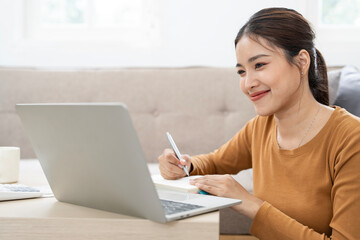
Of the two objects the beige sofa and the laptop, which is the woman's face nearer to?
the laptop

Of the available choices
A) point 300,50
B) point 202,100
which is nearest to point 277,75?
point 300,50

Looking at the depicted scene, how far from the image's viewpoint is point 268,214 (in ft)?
3.13

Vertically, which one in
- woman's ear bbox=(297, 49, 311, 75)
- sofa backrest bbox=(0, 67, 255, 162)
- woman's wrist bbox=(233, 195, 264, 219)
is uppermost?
woman's ear bbox=(297, 49, 311, 75)

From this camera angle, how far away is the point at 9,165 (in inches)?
47.4

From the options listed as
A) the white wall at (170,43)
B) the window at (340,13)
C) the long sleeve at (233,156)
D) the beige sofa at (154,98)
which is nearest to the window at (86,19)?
the white wall at (170,43)

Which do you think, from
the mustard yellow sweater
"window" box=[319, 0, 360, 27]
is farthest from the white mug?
"window" box=[319, 0, 360, 27]

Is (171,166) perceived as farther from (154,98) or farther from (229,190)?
(154,98)

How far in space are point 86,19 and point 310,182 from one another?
7.10 feet

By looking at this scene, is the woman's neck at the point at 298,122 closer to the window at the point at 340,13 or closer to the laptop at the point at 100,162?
the laptop at the point at 100,162

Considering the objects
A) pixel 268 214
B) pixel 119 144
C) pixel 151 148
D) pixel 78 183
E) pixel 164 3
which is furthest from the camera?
pixel 164 3

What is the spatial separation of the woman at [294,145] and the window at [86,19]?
1.73 meters

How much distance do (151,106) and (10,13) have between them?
119cm

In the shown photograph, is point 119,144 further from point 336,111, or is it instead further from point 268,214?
point 336,111

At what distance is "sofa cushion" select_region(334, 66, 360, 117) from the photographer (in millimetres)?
1738
